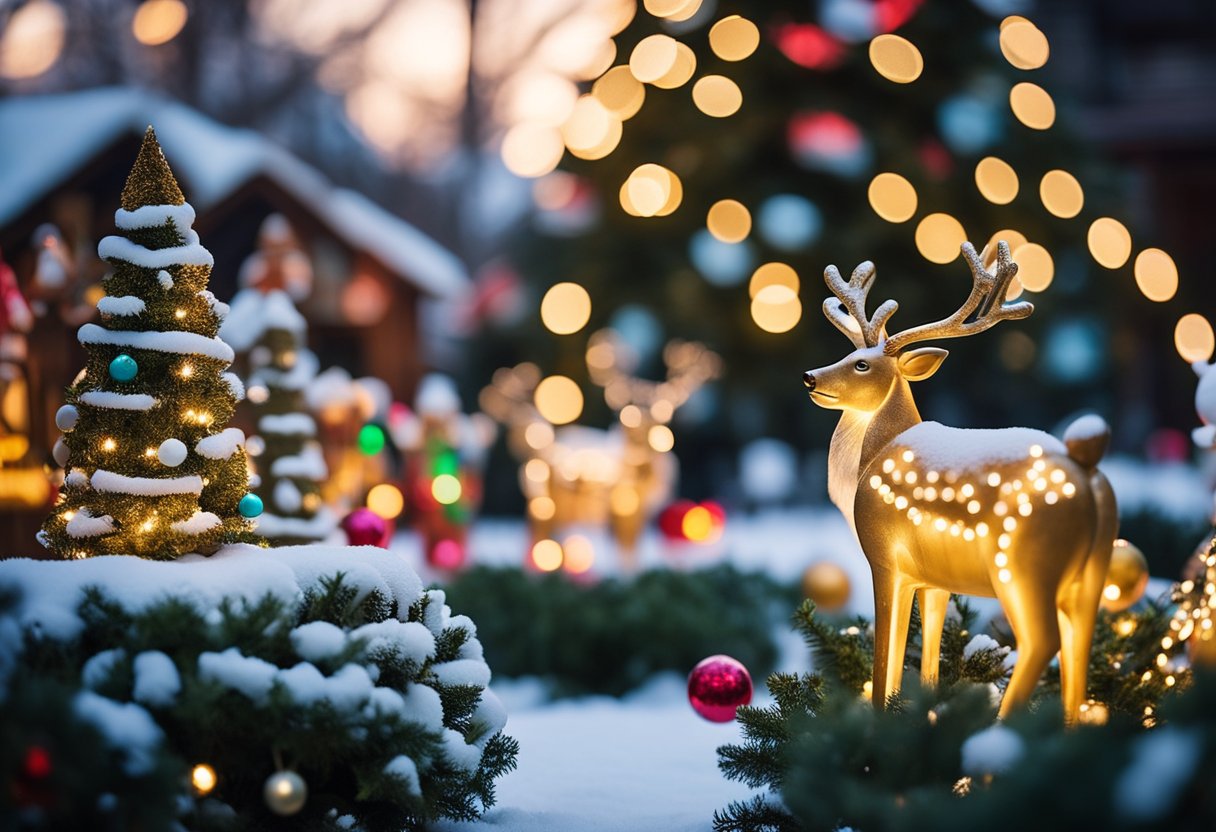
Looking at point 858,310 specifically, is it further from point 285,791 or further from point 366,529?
point 366,529

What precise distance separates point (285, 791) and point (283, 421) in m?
3.28

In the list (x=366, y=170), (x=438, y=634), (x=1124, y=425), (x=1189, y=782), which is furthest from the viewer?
(x=366, y=170)

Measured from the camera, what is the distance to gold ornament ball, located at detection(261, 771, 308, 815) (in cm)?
276

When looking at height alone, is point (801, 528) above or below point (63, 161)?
below

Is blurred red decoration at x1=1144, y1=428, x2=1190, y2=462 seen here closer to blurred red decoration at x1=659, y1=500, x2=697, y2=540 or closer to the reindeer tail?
blurred red decoration at x1=659, y1=500, x2=697, y2=540

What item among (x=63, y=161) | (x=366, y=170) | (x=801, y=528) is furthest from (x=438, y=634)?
(x=366, y=170)

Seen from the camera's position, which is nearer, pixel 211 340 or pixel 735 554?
pixel 211 340

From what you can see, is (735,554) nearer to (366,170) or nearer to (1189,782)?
(1189,782)

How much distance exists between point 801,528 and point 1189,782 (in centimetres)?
969

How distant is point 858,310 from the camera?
3609 millimetres

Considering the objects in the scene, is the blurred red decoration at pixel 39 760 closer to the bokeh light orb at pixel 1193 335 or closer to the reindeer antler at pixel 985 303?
the reindeer antler at pixel 985 303

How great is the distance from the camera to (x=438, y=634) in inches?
138

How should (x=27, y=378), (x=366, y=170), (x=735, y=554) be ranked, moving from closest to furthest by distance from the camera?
(x=27, y=378), (x=735, y=554), (x=366, y=170)

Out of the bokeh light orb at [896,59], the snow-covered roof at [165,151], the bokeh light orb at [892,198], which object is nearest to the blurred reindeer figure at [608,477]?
the bokeh light orb at [892,198]
